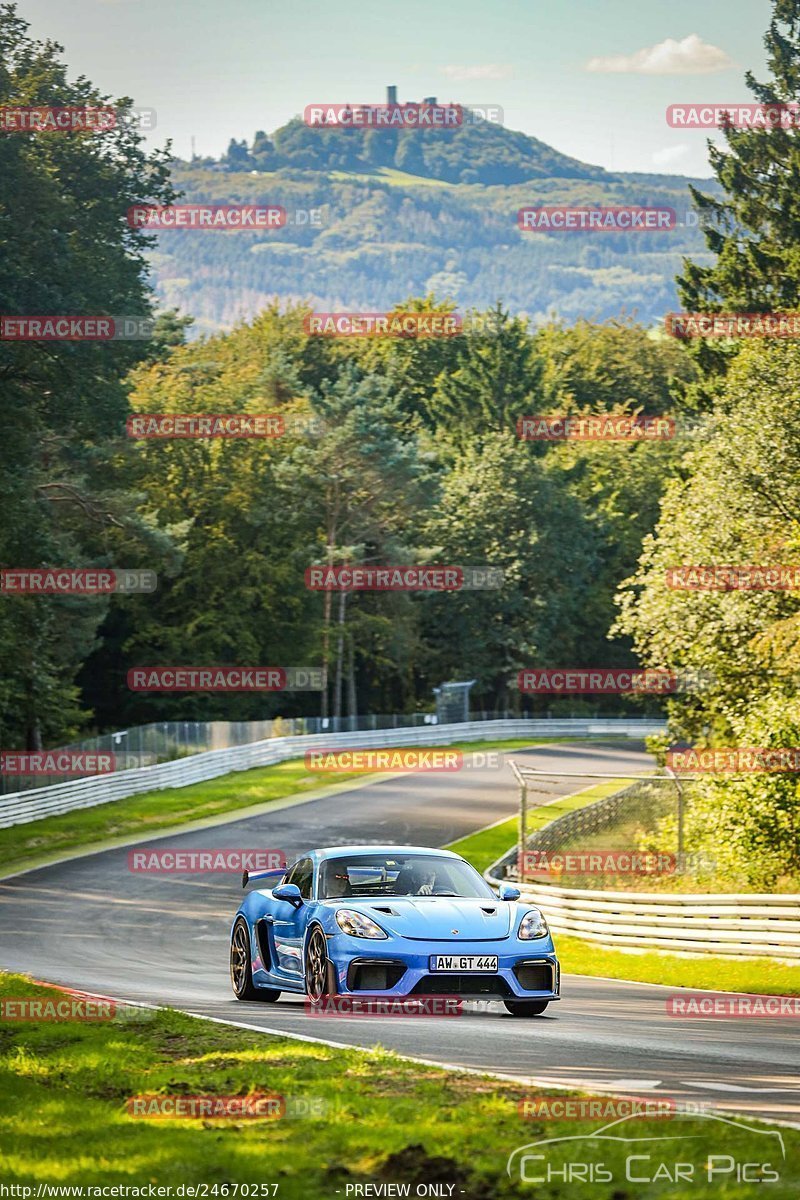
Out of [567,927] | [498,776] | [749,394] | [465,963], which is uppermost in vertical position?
[749,394]

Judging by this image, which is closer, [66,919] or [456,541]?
[66,919]

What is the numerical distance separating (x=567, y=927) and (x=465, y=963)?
1401 cm

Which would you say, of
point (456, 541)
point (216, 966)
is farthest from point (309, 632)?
point (216, 966)

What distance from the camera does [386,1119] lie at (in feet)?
26.4

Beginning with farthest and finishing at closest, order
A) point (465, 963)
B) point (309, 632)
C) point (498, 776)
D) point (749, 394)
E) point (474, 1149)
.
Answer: point (309, 632), point (498, 776), point (749, 394), point (465, 963), point (474, 1149)

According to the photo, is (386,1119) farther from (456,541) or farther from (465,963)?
(456,541)

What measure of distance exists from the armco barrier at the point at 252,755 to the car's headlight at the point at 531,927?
29.3 m

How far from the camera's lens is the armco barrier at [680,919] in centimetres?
2083
